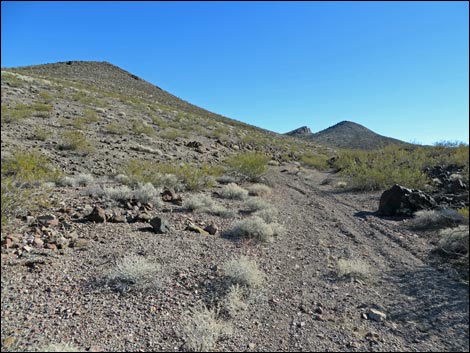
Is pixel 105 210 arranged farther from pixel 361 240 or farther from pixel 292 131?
pixel 292 131

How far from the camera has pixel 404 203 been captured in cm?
952

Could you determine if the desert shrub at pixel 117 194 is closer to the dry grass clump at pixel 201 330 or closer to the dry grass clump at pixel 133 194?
the dry grass clump at pixel 133 194

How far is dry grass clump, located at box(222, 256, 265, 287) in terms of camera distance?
4.89 m

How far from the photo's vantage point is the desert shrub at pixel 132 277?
4.53 m

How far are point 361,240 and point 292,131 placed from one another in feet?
278

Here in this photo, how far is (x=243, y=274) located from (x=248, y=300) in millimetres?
484

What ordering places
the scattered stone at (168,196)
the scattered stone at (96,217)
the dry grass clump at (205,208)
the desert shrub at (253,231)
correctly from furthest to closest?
the scattered stone at (168,196) → the dry grass clump at (205,208) → the desert shrub at (253,231) → the scattered stone at (96,217)

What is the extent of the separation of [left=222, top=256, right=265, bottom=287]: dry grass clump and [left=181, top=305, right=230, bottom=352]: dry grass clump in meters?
0.90

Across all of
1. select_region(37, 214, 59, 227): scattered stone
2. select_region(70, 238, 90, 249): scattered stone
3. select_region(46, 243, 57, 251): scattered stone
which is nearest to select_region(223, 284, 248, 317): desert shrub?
select_region(70, 238, 90, 249): scattered stone

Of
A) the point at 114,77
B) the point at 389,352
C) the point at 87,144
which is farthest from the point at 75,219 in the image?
the point at 114,77

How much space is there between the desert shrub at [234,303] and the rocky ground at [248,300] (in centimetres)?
9

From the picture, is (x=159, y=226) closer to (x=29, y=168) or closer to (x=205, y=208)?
(x=205, y=208)

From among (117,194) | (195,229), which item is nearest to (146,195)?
(117,194)

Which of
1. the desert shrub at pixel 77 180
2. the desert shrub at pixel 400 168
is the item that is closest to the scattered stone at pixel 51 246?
the desert shrub at pixel 77 180
